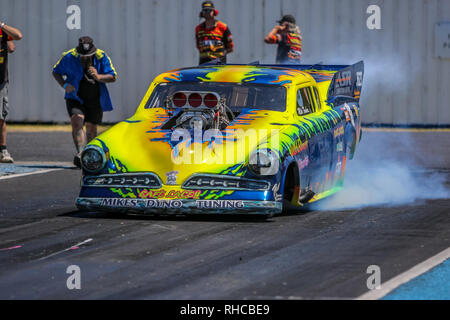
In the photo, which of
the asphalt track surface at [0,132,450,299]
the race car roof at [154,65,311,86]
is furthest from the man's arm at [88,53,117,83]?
the race car roof at [154,65,311,86]

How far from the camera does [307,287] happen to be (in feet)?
21.5

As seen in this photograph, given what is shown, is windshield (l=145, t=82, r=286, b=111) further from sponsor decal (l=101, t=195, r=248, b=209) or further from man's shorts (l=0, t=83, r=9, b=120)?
man's shorts (l=0, t=83, r=9, b=120)

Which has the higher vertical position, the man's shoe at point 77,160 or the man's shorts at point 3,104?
the man's shorts at point 3,104

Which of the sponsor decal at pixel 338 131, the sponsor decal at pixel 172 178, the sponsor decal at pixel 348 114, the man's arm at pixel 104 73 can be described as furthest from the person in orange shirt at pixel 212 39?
the sponsor decal at pixel 172 178

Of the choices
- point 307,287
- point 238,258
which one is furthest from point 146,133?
point 307,287

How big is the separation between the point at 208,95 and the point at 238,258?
280cm

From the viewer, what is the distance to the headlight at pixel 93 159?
9391mm

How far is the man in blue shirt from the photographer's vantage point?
1377 centimetres

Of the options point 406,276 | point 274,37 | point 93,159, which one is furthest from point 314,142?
point 274,37

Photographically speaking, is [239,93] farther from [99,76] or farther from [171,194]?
[99,76]

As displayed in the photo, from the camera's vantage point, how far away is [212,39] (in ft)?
55.3

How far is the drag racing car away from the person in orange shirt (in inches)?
226

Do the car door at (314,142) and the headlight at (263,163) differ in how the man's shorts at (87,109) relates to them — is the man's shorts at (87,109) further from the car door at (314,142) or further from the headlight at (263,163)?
the headlight at (263,163)

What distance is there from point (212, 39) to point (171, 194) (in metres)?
8.08
